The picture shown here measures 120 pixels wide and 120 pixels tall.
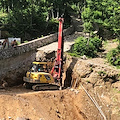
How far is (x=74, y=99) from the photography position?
17281 millimetres

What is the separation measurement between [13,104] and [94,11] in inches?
587

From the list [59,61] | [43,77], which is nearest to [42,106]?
[43,77]

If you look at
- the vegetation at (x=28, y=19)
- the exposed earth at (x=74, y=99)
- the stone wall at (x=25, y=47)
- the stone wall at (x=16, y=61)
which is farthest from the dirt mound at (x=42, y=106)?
the vegetation at (x=28, y=19)

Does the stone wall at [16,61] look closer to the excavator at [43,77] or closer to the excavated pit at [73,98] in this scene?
the excavated pit at [73,98]

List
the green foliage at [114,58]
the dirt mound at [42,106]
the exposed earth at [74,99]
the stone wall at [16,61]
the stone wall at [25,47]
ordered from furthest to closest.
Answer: the green foliage at [114,58], the stone wall at [25,47], the stone wall at [16,61], the exposed earth at [74,99], the dirt mound at [42,106]

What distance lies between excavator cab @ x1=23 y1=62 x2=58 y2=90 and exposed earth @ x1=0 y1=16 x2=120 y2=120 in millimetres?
677

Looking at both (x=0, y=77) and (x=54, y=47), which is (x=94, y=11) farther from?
(x=0, y=77)

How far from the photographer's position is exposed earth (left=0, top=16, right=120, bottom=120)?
1310 cm

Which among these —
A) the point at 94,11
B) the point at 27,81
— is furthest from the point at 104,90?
the point at 94,11

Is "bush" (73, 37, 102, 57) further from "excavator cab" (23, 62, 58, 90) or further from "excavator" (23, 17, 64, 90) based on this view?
"excavator cab" (23, 62, 58, 90)

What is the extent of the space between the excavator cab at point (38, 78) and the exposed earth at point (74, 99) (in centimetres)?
68

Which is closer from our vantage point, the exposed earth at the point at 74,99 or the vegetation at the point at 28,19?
the exposed earth at the point at 74,99

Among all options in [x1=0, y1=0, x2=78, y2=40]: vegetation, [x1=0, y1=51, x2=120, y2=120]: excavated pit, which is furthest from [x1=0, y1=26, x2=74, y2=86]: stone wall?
[x1=0, y1=0, x2=78, y2=40]: vegetation

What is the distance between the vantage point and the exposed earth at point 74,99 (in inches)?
516
